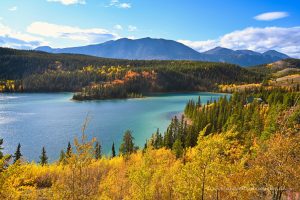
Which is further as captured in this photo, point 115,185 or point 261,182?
point 115,185

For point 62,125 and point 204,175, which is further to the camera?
point 62,125

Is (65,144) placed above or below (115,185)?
below

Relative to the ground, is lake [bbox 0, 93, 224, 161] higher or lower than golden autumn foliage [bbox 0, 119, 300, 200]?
lower

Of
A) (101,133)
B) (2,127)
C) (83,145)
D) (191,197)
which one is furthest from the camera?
(2,127)

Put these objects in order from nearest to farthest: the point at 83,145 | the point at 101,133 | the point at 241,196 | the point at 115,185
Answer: the point at 83,145, the point at 241,196, the point at 115,185, the point at 101,133

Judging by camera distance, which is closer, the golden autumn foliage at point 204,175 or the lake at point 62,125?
the golden autumn foliage at point 204,175

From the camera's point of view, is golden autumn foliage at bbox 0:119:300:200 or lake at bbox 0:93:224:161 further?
lake at bbox 0:93:224:161

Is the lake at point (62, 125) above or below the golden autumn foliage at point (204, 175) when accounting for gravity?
below

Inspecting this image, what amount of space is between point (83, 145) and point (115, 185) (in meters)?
12.4

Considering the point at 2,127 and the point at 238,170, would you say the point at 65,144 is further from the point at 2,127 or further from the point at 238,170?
the point at 238,170

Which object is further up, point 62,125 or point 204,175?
point 204,175

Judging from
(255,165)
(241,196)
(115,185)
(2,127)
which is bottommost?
(2,127)

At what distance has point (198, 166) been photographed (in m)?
17.6

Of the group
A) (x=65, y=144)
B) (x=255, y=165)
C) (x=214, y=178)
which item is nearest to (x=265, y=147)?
(x=255, y=165)
